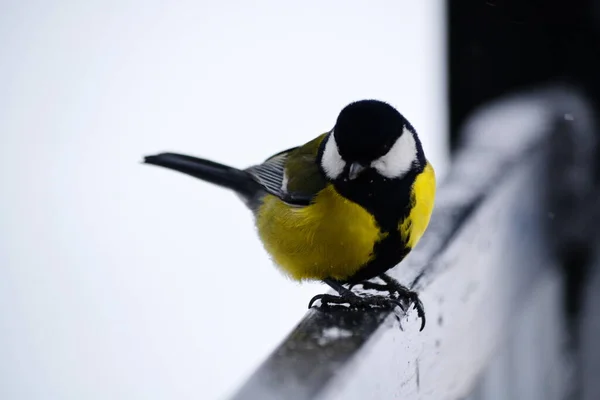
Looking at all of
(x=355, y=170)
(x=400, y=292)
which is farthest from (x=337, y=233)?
(x=400, y=292)

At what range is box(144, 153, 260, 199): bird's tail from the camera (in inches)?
80.5

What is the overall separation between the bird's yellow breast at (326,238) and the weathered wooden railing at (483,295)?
0.35 ft

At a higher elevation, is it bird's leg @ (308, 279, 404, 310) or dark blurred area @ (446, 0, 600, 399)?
bird's leg @ (308, 279, 404, 310)

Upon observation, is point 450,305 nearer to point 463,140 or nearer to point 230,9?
point 463,140

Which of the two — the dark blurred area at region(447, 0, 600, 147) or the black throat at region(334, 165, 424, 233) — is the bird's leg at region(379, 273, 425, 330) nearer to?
the black throat at region(334, 165, 424, 233)

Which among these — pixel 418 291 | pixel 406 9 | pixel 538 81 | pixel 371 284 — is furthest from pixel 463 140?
pixel 406 9

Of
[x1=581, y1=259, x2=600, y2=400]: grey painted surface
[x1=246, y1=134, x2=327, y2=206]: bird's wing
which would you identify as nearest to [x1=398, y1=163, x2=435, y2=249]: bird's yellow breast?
[x1=246, y1=134, x2=327, y2=206]: bird's wing

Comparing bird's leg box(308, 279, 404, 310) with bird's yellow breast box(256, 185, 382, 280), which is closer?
bird's leg box(308, 279, 404, 310)

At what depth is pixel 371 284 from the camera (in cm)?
143

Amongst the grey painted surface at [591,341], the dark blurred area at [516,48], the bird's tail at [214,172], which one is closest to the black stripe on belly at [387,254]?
the bird's tail at [214,172]

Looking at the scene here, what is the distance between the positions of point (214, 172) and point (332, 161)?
2.06ft

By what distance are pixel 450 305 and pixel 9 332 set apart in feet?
6.13

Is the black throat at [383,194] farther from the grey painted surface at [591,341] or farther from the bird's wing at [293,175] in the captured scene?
the grey painted surface at [591,341]

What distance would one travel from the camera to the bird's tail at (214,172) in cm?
204
